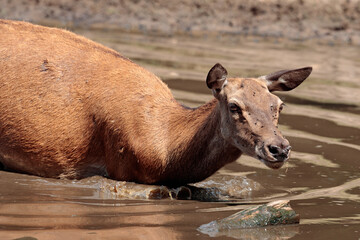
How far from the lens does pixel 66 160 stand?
8.24 meters

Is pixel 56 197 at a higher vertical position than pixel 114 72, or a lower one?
lower

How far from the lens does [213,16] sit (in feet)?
60.6

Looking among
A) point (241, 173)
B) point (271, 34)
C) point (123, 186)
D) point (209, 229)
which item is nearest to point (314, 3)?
point (271, 34)

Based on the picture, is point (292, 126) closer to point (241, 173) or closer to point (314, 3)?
point (241, 173)

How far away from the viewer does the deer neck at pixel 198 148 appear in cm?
767

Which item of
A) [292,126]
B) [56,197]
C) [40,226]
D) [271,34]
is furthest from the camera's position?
[271,34]

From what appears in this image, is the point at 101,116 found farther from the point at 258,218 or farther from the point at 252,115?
the point at 258,218

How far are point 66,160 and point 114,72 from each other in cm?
101

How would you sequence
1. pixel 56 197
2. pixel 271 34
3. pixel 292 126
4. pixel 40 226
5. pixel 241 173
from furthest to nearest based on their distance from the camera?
pixel 271 34 < pixel 292 126 < pixel 241 173 < pixel 56 197 < pixel 40 226

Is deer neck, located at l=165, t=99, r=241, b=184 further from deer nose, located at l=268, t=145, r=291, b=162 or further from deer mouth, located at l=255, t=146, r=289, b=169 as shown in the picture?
deer nose, located at l=268, t=145, r=291, b=162

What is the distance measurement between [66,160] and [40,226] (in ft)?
6.72

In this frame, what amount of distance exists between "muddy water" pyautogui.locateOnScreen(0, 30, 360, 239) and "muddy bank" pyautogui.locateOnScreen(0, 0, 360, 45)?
4.28 meters

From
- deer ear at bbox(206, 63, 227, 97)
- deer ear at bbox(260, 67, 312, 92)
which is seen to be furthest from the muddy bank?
deer ear at bbox(206, 63, 227, 97)

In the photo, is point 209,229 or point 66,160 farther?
point 66,160
